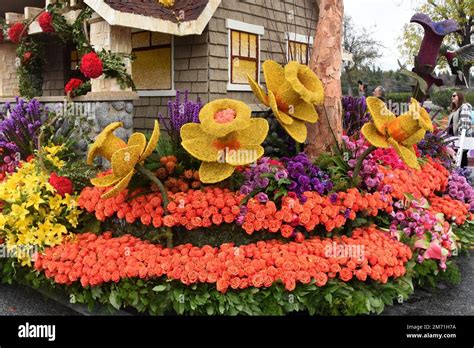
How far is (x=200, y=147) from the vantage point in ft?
15.9

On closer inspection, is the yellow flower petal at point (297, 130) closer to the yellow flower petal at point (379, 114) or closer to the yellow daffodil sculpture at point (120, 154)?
the yellow flower petal at point (379, 114)

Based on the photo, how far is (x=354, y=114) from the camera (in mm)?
7434

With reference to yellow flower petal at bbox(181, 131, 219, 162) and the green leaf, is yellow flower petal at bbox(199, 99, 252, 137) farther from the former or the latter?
the green leaf

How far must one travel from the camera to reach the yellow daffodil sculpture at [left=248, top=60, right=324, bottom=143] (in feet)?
17.6

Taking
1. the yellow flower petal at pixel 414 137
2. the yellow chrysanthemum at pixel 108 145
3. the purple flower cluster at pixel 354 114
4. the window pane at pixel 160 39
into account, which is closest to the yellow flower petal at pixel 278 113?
the yellow flower petal at pixel 414 137

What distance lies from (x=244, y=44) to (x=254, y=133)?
483cm

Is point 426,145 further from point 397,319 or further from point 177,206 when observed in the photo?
point 177,206

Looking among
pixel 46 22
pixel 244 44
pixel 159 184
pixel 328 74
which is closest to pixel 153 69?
pixel 244 44

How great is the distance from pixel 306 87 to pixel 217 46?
3.60m

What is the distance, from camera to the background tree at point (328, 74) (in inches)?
241

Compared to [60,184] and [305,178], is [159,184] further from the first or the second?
[305,178]

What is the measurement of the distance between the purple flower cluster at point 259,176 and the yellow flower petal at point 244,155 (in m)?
0.33

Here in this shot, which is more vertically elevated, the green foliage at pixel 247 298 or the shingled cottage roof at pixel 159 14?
the shingled cottage roof at pixel 159 14

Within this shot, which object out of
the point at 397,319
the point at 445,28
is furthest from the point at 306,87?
the point at 445,28
